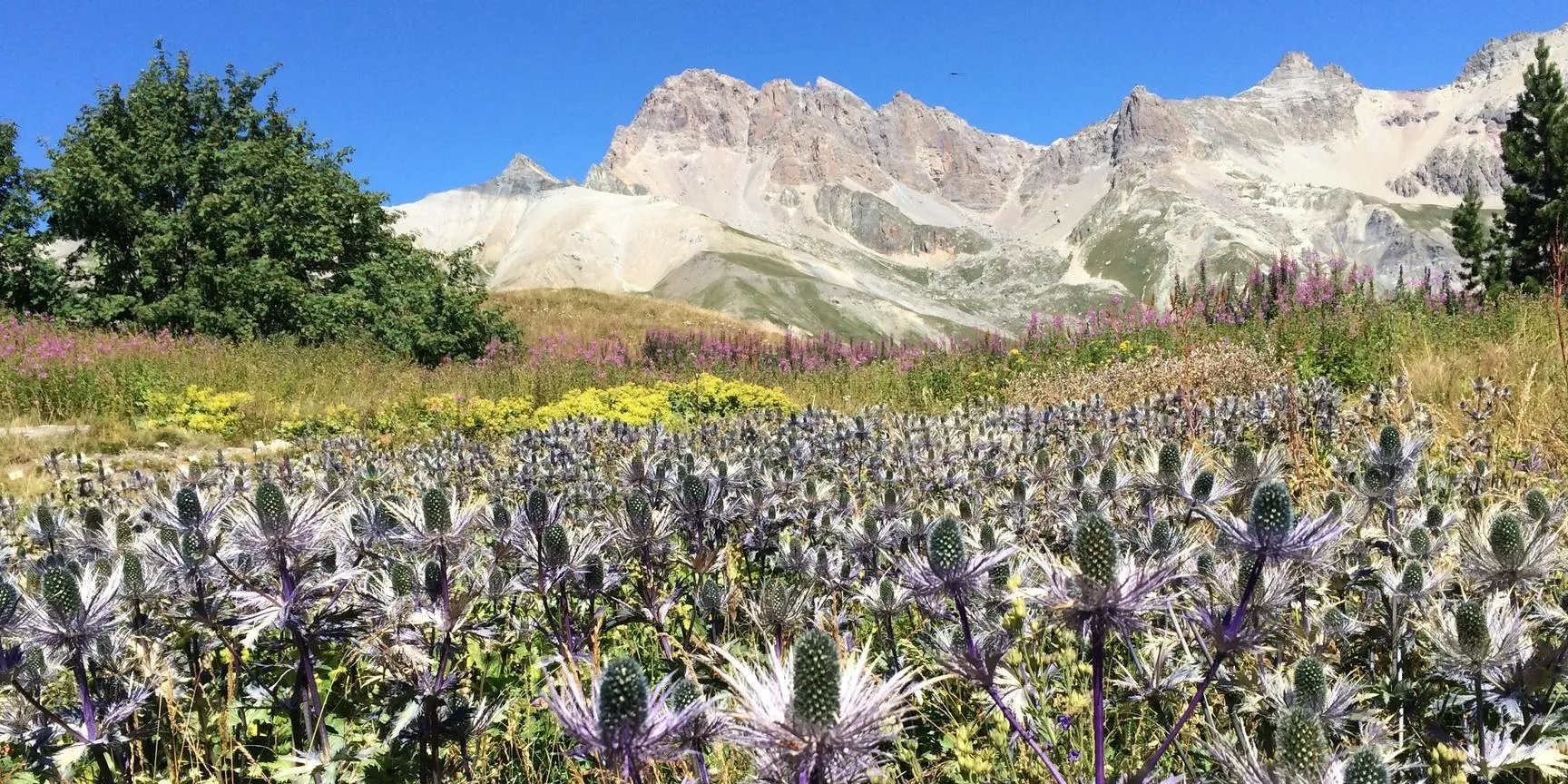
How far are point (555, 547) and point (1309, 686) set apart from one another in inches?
65.6

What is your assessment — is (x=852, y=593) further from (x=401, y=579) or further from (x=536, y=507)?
(x=401, y=579)

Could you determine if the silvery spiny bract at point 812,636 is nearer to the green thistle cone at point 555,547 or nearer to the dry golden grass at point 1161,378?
→ the green thistle cone at point 555,547

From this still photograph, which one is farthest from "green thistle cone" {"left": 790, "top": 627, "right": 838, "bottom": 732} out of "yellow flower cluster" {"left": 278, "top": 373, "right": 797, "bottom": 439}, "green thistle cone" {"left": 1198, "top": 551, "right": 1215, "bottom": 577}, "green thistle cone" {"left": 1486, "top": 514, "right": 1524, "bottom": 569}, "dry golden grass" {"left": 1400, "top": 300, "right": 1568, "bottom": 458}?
"yellow flower cluster" {"left": 278, "top": 373, "right": 797, "bottom": 439}

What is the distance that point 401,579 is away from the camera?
6.99 ft

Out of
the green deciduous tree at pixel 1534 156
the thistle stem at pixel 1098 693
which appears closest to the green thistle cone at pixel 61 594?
the thistle stem at pixel 1098 693

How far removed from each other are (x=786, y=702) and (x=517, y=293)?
4316 centimetres

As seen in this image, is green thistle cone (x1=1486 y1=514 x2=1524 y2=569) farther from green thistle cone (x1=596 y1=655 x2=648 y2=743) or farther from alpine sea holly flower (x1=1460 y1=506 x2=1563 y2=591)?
green thistle cone (x1=596 y1=655 x2=648 y2=743)

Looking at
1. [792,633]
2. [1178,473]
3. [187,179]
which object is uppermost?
[187,179]

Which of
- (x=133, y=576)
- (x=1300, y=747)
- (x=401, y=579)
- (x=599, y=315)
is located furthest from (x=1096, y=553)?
(x=599, y=315)

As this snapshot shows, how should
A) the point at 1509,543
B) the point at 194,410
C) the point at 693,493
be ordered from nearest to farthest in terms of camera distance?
1. the point at 1509,543
2. the point at 693,493
3. the point at 194,410

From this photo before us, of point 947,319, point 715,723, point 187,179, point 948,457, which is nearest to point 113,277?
point 187,179

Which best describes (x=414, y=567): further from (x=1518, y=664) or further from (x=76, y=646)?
(x=1518, y=664)

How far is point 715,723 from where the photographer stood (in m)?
1.48

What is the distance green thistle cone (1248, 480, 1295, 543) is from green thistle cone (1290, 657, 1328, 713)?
33 cm
